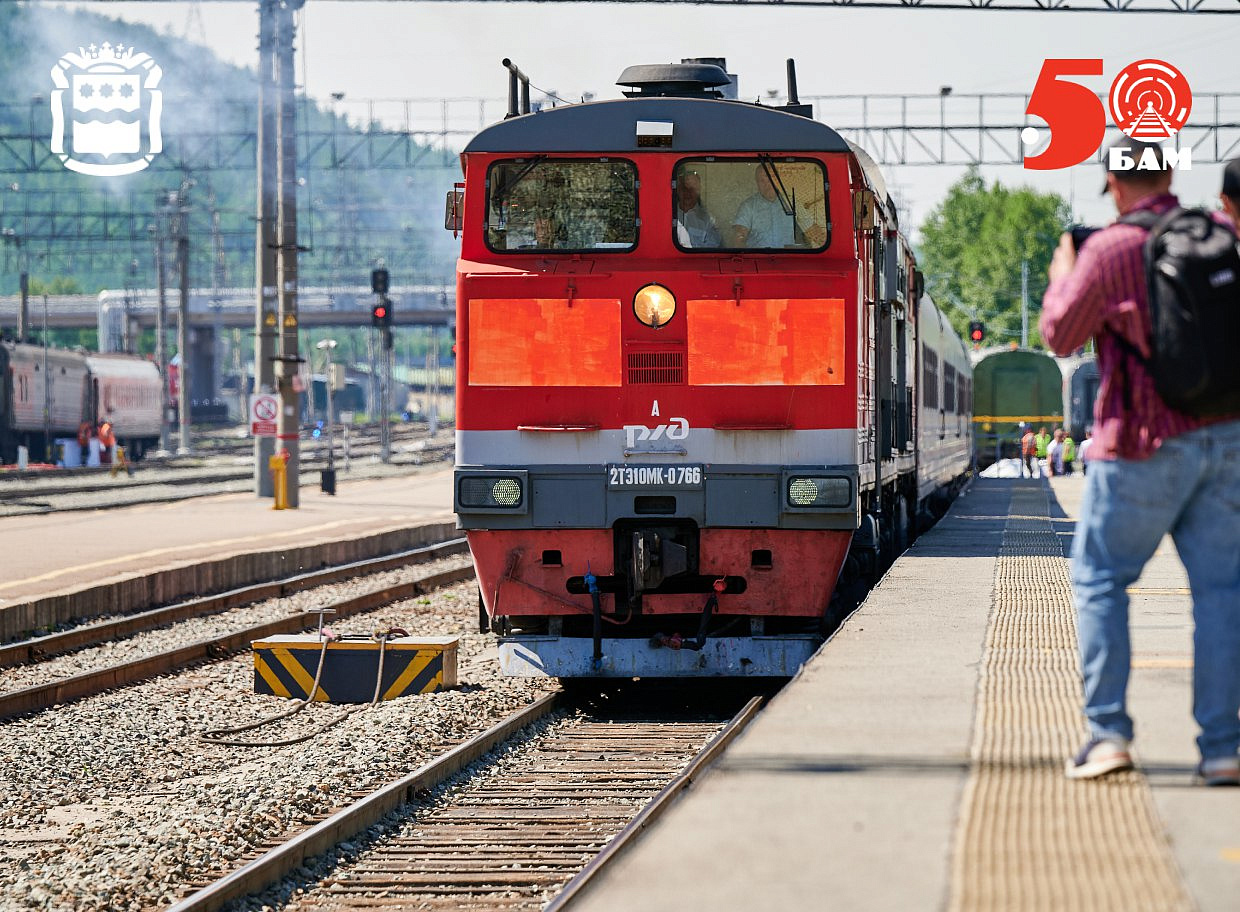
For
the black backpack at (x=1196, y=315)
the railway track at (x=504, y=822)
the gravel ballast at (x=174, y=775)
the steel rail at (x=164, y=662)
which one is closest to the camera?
the black backpack at (x=1196, y=315)

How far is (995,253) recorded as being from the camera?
10162 centimetres

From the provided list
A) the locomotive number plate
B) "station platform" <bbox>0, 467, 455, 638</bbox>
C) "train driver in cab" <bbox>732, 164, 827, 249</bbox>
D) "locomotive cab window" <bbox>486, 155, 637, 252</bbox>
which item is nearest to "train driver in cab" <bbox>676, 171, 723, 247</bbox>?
"train driver in cab" <bbox>732, 164, 827, 249</bbox>

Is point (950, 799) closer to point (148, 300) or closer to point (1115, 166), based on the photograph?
point (1115, 166)

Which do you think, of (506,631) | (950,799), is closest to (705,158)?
(506,631)

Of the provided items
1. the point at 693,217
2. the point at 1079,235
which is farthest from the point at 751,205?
the point at 1079,235

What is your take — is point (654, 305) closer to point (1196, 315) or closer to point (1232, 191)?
point (1232, 191)

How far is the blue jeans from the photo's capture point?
16.8ft

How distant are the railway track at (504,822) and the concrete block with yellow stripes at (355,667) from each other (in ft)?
3.49

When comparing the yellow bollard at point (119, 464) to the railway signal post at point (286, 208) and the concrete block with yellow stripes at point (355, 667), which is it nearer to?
the railway signal post at point (286, 208)

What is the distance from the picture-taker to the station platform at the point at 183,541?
17266 millimetres

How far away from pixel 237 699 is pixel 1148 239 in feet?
26.6

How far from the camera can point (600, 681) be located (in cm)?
1217

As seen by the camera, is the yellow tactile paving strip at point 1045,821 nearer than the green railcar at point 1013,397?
Yes

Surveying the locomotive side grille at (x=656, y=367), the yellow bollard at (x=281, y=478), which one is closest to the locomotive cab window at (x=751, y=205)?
the locomotive side grille at (x=656, y=367)
